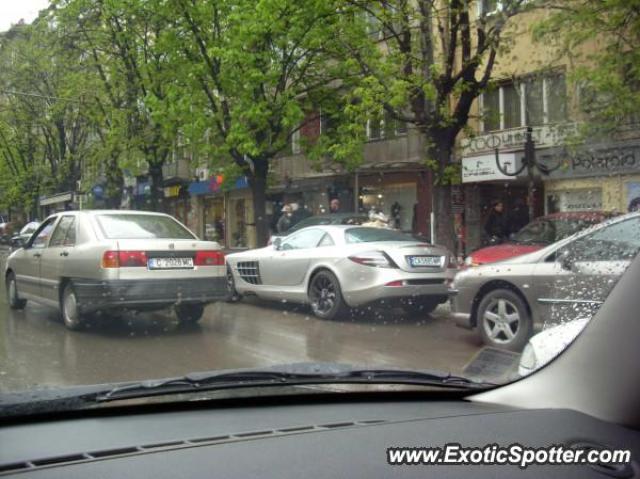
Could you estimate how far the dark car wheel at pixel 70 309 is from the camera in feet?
25.2

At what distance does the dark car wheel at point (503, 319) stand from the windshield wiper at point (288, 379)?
1999mm

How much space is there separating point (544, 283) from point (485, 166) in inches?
548

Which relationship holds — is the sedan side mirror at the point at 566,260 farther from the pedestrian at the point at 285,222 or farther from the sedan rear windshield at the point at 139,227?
the pedestrian at the point at 285,222

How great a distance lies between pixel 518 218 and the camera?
8.60m

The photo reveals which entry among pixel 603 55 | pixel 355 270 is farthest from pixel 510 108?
pixel 355 270

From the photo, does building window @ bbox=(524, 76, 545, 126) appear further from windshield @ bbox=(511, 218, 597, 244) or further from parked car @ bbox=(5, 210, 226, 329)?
parked car @ bbox=(5, 210, 226, 329)

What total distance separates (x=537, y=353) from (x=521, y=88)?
16886 mm

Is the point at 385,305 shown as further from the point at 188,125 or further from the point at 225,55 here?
the point at 188,125

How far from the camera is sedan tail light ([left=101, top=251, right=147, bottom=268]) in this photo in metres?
7.53

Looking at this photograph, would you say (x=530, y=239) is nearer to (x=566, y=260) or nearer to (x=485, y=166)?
(x=566, y=260)

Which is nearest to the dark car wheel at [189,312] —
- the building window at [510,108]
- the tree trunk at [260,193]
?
the tree trunk at [260,193]

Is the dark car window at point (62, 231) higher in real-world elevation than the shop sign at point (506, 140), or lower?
lower

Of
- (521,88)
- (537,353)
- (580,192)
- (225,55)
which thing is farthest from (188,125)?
(537,353)

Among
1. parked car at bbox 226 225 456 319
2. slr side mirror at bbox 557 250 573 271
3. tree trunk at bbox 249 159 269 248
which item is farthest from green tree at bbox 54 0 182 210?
slr side mirror at bbox 557 250 573 271
